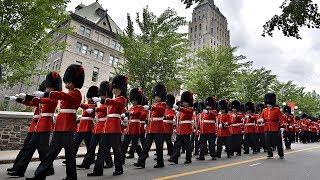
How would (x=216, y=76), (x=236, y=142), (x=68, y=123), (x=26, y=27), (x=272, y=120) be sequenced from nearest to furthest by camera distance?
(x=68, y=123) < (x=272, y=120) < (x=236, y=142) < (x=26, y=27) < (x=216, y=76)

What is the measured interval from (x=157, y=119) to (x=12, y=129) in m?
5.54

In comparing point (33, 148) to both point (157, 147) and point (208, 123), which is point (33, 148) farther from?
point (208, 123)

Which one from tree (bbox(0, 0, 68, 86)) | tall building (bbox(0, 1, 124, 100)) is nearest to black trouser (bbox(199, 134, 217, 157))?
tree (bbox(0, 0, 68, 86))

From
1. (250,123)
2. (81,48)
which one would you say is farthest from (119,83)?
(81,48)

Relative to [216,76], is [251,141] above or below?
below

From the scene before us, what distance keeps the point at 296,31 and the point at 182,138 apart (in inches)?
205

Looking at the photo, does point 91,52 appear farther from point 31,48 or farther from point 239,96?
point 31,48

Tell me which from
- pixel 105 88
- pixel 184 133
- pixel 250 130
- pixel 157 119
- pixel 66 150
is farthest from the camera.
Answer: pixel 250 130

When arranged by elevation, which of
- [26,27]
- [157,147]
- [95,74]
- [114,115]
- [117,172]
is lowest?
[117,172]

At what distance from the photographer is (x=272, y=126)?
11.8 m

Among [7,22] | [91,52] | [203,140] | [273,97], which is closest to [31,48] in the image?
[7,22]

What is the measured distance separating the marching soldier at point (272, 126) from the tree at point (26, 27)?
900 cm

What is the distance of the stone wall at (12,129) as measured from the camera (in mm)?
11109

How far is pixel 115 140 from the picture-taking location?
7199mm
